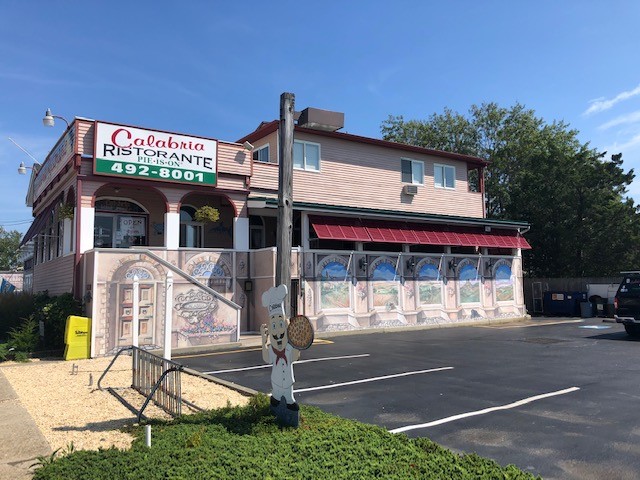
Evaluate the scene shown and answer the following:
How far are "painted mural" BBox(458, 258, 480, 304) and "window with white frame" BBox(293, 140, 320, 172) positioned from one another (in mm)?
7907

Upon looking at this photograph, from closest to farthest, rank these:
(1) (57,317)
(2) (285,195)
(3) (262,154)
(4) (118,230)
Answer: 1. (2) (285,195)
2. (1) (57,317)
3. (4) (118,230)
4. (3) (262,154)

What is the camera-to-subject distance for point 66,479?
14.5ft

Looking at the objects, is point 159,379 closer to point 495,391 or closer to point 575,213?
point 495,391

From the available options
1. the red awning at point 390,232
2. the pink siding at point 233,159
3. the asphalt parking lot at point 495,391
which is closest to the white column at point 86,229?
the pink siding at point 233,159

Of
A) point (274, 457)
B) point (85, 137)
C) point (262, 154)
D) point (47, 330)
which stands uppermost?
point (262, 154)

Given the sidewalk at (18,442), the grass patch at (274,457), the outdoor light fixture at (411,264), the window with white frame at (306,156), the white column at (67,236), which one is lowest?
the sidewalk at (18,442)

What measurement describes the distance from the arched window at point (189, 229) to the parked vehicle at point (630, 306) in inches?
605

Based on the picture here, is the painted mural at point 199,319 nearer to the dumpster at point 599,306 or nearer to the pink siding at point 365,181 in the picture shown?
the pink siding at point 365,181

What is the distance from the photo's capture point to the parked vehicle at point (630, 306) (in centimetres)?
1631

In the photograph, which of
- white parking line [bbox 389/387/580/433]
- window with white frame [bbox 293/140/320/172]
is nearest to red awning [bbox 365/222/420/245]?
window with white frame [bbox 293/140/320/172]

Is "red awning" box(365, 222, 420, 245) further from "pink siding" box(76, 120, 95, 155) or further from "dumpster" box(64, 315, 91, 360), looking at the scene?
"dumpster" box(64, 315, 91, 360)

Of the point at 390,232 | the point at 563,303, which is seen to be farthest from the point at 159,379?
the point at 563,303

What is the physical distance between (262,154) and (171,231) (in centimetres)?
650

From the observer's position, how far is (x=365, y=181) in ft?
73.7
